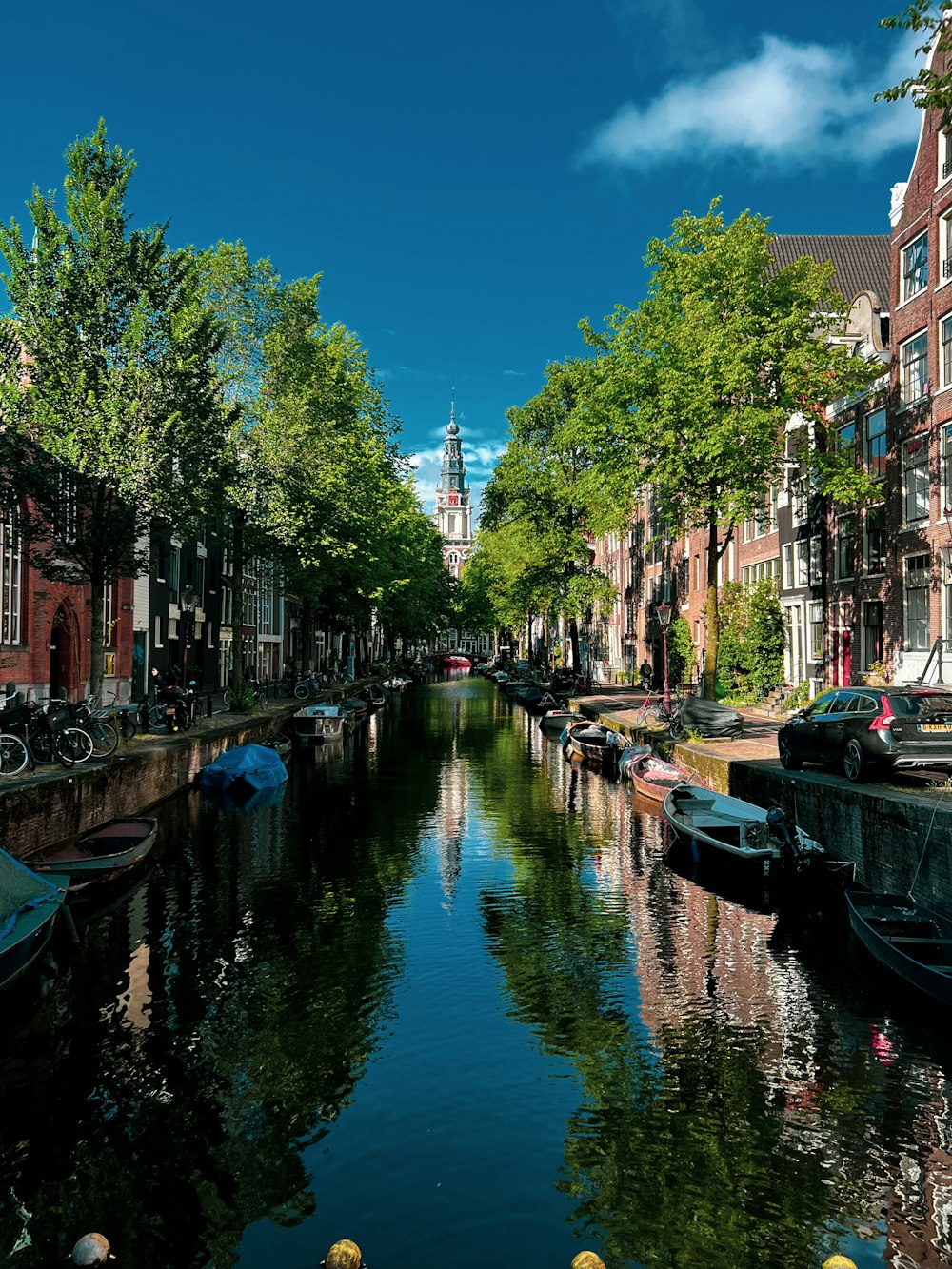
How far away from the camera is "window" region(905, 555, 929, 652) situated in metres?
31.5

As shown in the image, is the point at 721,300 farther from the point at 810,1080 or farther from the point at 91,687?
the point at 810,1080

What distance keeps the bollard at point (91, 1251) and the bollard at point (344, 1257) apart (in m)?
1.69

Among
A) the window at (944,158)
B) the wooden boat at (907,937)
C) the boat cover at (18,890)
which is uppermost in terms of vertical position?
the window at (944,158)

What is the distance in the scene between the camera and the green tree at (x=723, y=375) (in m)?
31.4

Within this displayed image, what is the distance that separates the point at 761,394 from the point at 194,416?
1820 cm

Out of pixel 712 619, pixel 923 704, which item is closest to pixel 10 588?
pixel 712 619

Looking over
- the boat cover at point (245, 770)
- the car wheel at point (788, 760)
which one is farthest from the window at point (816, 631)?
the boat cover at point (245, 770)

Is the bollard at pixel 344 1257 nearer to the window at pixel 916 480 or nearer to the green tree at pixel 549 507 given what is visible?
the window at pixel 916 480

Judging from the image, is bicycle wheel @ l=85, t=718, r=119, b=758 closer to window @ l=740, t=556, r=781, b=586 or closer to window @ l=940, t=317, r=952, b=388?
window @ l=940, t=317, r=952, b=388

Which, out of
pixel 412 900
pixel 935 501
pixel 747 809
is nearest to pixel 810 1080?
pixel 412 900

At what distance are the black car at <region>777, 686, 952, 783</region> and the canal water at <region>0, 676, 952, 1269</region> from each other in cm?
345

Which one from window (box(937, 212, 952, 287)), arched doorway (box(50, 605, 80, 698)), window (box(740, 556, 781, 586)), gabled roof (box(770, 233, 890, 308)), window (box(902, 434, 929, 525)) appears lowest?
arched doorway (box(50, 605, 80, 698))

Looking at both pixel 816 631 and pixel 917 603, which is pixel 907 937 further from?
pixel 816 631

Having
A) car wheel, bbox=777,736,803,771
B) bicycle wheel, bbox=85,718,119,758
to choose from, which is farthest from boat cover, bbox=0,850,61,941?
car wheel, bbox=777,736,803,771
